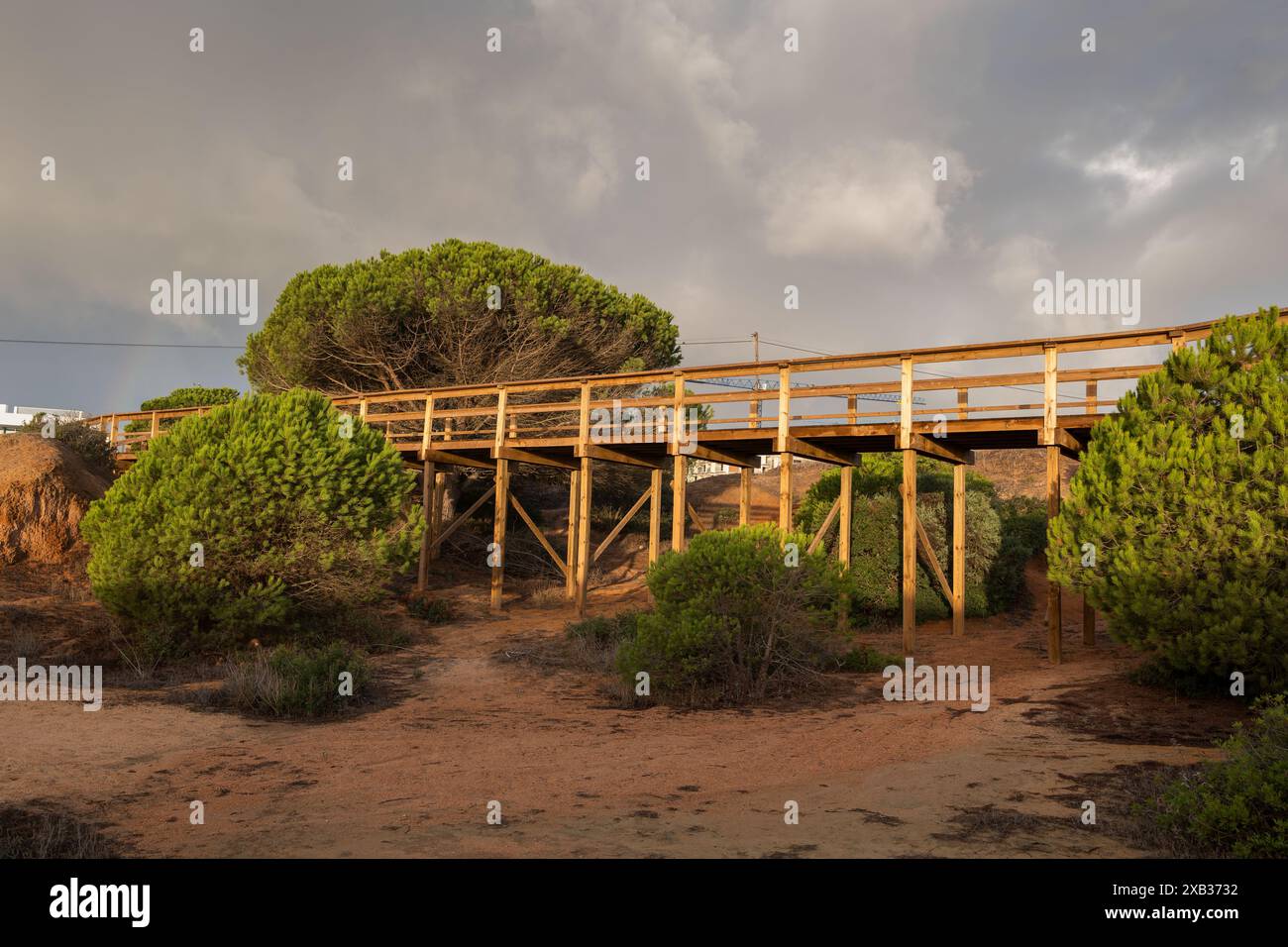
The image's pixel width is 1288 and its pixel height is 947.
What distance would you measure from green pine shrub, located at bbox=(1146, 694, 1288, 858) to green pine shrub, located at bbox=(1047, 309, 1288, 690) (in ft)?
12.2

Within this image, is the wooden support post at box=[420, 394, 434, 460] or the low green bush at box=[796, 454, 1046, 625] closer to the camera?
the low green bush at box=[796, 454, 1046, 625]

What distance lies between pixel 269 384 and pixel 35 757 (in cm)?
2387

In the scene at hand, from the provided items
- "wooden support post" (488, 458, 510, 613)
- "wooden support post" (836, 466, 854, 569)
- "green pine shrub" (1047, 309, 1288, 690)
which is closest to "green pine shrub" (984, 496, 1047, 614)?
"wooden support post" (836, 466, 854, 569)

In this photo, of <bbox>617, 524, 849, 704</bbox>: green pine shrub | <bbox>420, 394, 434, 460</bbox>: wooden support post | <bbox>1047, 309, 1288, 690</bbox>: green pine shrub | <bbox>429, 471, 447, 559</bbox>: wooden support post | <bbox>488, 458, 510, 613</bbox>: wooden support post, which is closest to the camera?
<bbox>1047, 309, 1288, 690</bbox>: green pine shrub

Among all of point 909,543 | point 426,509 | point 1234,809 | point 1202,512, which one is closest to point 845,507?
point 909,543

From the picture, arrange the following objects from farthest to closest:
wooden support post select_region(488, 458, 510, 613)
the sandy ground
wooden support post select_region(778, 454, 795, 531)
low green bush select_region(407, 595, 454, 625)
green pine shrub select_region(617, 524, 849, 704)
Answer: wooden support post select_region(488, 458, 510, 613)
low green bush select_region(407, 595, 454, 625)
wooden support post select_region(778, 454, 795, 531)
green pine shrub select_region(617, 524, 849, 704)
the sandy ground

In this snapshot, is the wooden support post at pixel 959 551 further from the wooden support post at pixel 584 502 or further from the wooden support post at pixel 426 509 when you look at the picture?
the wooden support post at pixel 426 509

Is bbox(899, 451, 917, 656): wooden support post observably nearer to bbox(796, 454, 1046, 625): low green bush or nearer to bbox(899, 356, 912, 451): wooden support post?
bbox(899, 356, 912, 451): wooden support post

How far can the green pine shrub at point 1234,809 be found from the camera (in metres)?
5.17

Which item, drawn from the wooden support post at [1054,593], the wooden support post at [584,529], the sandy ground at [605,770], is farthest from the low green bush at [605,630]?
the wooden support post at [1054,593]

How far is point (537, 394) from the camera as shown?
89.5 ft

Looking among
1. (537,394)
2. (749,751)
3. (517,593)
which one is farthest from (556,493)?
(749,751)

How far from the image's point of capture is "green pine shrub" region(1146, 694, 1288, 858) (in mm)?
5172
